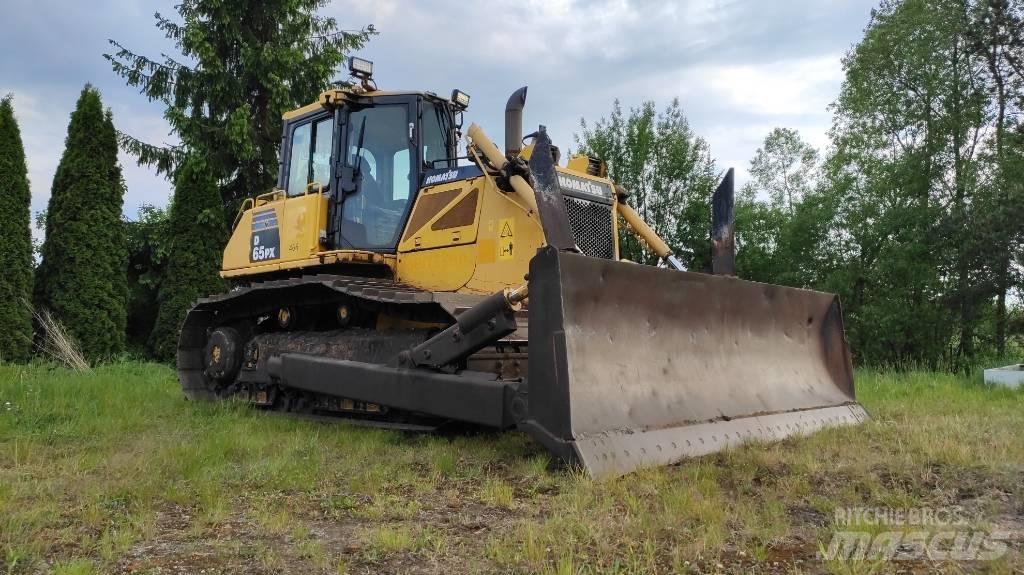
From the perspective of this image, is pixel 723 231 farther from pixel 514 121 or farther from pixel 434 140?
pixel 434 140

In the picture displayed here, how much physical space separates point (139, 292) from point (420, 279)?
11.9 meters

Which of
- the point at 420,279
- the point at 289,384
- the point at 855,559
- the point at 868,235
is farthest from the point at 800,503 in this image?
the point at 868,235

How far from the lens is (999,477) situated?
350cm

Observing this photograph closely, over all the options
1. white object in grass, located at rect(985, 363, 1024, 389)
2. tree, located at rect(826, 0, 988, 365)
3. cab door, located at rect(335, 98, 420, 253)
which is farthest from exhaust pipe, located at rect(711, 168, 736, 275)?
tree, located at rect(826, 0, 988, 365)

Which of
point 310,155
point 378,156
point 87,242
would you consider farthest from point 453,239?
point 87,242

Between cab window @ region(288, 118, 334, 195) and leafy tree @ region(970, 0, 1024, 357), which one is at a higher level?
leafy tree @ region(970, 0, 1024, 357)

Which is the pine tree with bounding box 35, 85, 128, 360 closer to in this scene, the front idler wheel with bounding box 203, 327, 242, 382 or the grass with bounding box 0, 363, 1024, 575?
the front idler wheel with bounding box 203, 327, 242, 382

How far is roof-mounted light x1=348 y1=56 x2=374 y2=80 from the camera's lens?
6629 mm

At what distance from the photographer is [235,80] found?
15805 millimetres

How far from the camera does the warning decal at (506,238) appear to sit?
18.2 ft

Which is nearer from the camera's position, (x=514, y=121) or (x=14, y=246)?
(x=514, y=121)

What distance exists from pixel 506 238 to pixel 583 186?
81 cm

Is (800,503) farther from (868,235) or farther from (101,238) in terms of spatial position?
(868,235)

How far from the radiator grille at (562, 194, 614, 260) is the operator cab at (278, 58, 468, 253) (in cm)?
116
